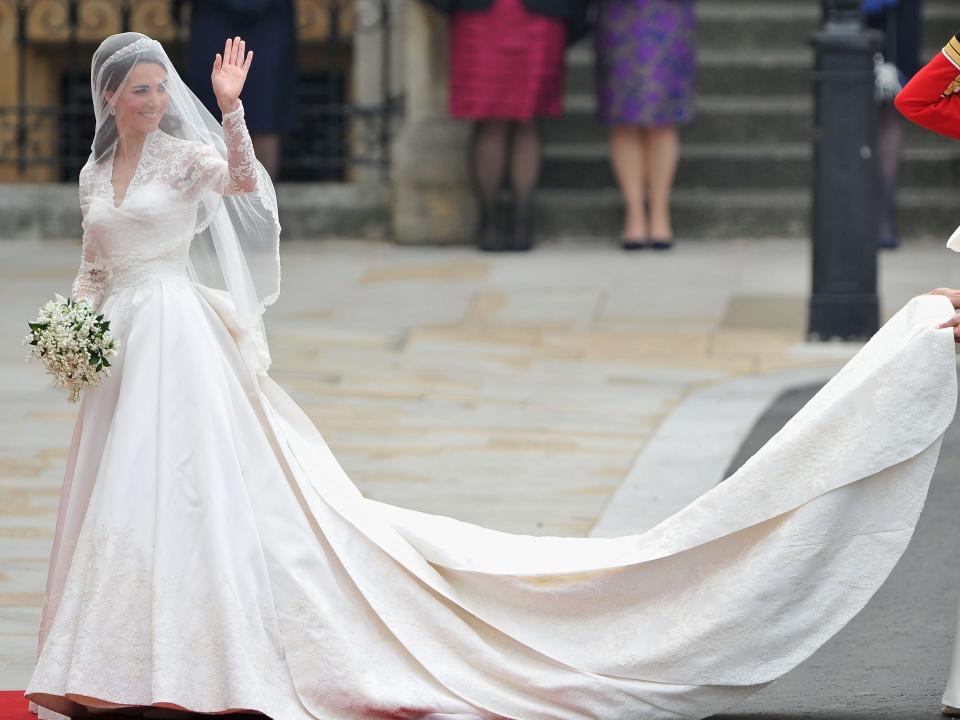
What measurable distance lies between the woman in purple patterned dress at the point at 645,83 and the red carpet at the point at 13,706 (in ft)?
26.4

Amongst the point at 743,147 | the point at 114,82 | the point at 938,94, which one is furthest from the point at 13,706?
the point at 743,147

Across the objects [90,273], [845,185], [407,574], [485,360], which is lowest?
[485,360]

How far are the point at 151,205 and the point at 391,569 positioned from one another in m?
1.12

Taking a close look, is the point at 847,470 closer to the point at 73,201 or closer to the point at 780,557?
the point at 780,557

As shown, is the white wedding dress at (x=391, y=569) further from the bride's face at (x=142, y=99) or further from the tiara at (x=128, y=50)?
the tiara at (x=128, y=50)

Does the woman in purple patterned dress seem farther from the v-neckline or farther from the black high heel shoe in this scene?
the v-neckline

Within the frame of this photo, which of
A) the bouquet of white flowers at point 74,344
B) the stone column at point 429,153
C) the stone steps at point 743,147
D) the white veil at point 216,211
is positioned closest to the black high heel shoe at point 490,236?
the stone column at point 429,153

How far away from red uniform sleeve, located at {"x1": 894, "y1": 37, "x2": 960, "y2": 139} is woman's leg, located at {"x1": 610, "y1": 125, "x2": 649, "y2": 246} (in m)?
7.51

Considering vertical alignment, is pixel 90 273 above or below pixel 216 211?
below

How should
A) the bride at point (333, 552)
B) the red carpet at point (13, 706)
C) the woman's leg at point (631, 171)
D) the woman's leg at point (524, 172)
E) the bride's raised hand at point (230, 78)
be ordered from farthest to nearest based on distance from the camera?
the woman's leg at point (524, 172), the woman's leg at point (631, 171), the bride's raised hand at point (230, 78), the red carpet at point (13, 706), the bride at point (333, 552)

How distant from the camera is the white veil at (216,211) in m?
5.37

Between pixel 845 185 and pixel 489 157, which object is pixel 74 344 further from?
pixel 489 157

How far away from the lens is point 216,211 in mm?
5531

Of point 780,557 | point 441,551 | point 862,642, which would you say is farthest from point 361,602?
point 862,642
